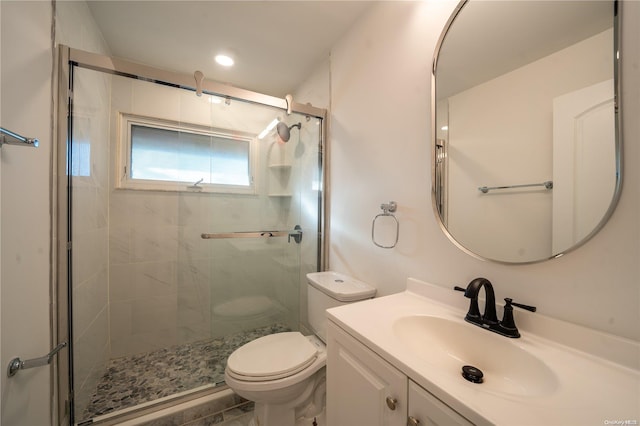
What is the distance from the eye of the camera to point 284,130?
1913 millimetres

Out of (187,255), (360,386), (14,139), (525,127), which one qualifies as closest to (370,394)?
(360,386)

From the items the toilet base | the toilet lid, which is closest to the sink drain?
the toilet lid

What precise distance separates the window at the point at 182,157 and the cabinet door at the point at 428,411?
5.37ft

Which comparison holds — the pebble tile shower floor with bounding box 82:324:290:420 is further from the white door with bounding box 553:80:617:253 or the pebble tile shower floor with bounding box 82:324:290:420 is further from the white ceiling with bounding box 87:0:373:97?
the white ceiling with bounding box 87:0:373:97

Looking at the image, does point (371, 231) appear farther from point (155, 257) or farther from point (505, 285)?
point (155, 257)

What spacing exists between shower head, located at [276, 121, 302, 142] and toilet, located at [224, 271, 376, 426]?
1.18m

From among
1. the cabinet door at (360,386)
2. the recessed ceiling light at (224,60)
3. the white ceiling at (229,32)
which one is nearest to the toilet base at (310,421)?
the cabinet door at (360,386)

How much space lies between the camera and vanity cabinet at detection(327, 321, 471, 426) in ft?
1.83

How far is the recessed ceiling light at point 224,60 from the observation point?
189 centimetres

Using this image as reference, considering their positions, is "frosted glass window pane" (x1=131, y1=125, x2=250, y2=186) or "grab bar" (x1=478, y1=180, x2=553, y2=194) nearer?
"grab bar" (x1=478, y1=180, x2=553, y2=194)

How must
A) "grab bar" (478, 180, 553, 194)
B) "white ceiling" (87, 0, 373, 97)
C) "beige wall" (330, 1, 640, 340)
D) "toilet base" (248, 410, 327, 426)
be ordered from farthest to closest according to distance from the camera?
"white ceiling" (87, 0, 373, 97) < "toilet base" (248, 410, 327, 426) < "grab bar" (478, 180, 553, 194) < "beige wall" (330, 1, 640, 340)

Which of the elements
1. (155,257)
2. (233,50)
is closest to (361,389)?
(155,257)

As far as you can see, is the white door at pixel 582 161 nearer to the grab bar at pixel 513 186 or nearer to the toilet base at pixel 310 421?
the grab bar at pixel 513 186

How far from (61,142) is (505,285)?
2.03 meters
